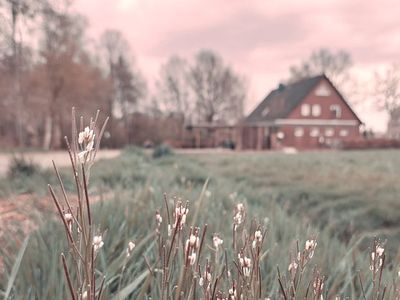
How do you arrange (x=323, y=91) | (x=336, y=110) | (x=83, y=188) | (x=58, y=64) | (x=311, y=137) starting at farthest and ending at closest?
1. (x=336, y=110)
2. (x=323, y=91)
3. (x=311, y=137)
4. (x=58, y=64)
5. (x=83, y=188)

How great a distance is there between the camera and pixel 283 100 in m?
40.7

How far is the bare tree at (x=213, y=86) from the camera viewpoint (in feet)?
164

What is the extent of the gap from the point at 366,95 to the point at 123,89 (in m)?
27.8

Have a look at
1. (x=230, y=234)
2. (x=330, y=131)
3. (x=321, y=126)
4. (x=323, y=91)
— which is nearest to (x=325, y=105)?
(x=323, y=91)

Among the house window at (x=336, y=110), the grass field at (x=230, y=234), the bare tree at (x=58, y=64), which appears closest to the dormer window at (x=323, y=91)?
the house window at (x=336, y=110)

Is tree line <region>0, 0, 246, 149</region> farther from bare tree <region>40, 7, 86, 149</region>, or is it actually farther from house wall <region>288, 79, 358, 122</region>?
house wall <region>288, 79, 358, 122</region>

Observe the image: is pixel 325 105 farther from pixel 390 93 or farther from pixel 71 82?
pixel 71 82

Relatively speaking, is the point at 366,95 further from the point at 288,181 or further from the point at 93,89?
the point at 288,181

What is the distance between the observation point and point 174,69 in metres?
51.3

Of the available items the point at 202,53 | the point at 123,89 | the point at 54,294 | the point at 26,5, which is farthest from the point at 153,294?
the point at 202,53

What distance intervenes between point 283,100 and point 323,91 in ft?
15.4

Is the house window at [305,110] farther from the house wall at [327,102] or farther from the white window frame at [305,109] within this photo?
the house wall at [327,102]

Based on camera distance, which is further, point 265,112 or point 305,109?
point 265,112

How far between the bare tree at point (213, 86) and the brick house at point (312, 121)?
12241mm
